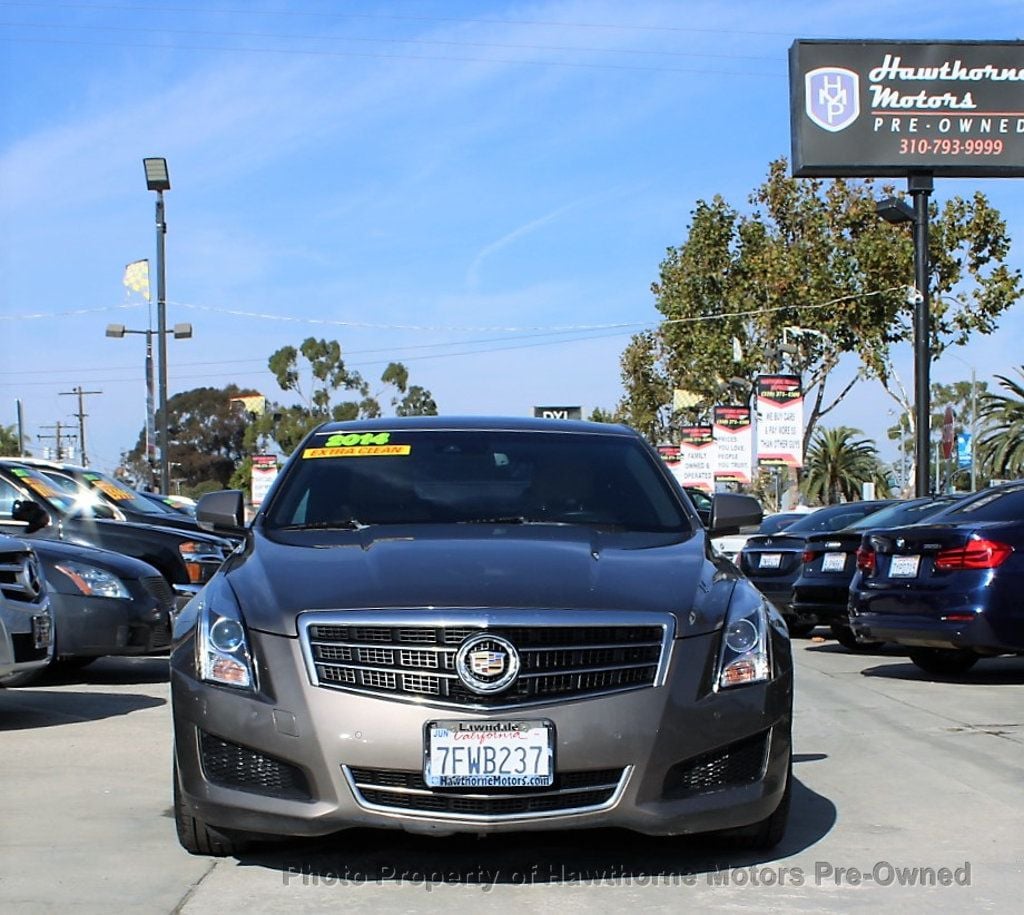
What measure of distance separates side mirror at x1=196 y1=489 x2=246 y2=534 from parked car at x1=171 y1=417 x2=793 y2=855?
107 centimetres

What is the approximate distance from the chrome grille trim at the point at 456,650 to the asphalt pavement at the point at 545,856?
69cm

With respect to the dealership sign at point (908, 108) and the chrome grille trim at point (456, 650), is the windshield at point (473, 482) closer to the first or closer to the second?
the chrome grille trim at point (456, 650)

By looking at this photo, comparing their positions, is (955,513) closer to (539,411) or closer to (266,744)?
(266,744)

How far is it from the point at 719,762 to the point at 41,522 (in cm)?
733

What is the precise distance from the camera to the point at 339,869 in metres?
5.29

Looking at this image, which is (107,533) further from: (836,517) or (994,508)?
(994,508)

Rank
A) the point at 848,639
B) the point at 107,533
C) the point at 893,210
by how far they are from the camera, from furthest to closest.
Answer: the point at 893,210 < the point at 848,639 < the point at 107,533

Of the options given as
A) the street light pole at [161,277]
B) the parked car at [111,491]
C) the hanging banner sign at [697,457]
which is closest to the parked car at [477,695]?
the parked car at [111,491]

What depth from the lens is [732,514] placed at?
6.63m

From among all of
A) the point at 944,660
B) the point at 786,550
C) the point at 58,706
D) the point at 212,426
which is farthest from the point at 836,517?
the point at 212,426

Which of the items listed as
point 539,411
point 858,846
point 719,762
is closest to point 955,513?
point 858,846

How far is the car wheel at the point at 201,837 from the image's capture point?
208 inches

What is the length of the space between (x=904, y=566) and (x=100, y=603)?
19.0ft

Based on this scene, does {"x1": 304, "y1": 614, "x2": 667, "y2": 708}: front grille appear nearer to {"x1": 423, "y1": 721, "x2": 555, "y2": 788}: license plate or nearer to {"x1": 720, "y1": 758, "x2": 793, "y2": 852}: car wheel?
{"x1": 423, "y1": 721, "x2": 555, "y2": 788}: license plate
